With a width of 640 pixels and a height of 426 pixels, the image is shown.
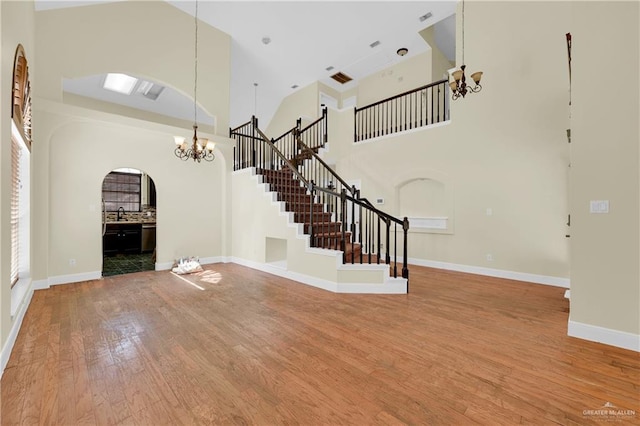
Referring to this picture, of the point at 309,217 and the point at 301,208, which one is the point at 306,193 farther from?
the point at 309,217

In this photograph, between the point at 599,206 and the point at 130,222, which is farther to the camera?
the point at 130,222

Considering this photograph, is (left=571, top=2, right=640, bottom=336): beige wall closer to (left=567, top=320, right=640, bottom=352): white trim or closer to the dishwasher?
(left=567, top=320, right=640, bottom=352): white trim

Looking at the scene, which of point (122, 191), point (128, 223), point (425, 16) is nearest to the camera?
point (425, 16)

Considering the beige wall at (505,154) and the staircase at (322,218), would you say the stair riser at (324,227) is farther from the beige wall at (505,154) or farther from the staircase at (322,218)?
the beige wall at (505,154)

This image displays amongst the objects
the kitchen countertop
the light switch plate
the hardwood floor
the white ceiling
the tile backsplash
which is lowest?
the hardwood floor

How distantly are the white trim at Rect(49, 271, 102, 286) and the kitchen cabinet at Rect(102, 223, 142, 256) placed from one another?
9.71 feet

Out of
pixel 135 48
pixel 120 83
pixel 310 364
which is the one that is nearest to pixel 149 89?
pixel 120 83

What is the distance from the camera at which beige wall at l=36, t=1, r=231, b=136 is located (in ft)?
14.8

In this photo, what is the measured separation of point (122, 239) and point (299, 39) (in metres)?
7.36

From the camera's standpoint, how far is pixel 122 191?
8812 mm

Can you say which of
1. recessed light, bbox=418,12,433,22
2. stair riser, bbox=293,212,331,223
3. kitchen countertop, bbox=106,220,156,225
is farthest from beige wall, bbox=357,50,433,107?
kitchen countertop, bbox=106,220,156,225

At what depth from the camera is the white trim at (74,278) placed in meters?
4.48

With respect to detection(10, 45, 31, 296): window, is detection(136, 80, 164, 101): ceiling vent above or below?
above

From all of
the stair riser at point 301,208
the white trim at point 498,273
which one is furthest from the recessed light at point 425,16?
the white trim at point 498,273
